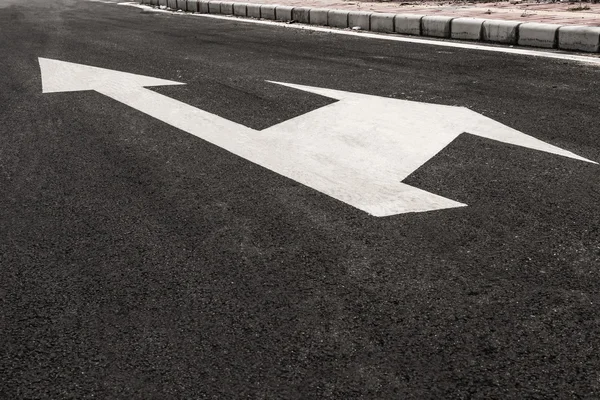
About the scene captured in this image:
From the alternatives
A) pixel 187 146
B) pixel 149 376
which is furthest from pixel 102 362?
pixel 187 146

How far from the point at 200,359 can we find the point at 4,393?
0.54 meters

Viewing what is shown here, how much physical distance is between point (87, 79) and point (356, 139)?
10.6ft

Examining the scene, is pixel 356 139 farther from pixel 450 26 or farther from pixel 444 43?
pixel 450 26

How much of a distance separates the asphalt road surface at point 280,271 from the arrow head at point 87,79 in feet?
3.69

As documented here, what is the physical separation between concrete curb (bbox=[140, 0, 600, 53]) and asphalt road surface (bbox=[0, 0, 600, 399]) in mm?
2530

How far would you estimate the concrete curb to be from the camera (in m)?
7.32

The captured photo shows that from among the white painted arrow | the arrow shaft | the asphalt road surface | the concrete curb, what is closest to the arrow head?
the white painted arrow

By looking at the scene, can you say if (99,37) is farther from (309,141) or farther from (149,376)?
(149,376)

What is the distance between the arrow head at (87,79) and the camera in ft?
19.8

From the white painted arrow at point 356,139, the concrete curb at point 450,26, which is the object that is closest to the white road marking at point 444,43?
the concrete curb at point 450,26

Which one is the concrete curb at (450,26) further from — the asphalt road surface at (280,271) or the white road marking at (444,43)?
the asphalt road surface at (280,271)

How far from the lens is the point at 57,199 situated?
3412mm

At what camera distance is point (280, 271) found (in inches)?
103

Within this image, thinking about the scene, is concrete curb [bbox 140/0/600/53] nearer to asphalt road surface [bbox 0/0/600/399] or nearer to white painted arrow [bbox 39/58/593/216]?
asphalt road surface [bbox 0/0/600/399]
